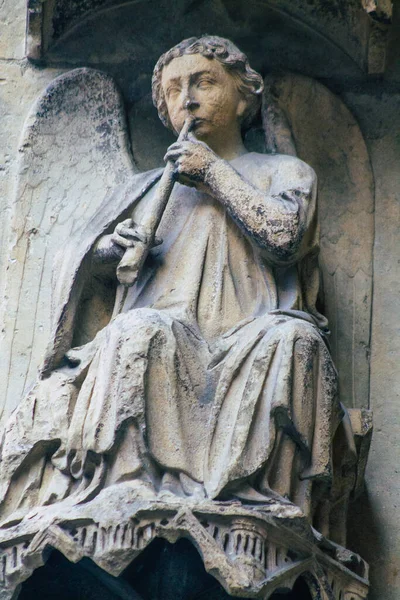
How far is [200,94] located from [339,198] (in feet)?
2.75

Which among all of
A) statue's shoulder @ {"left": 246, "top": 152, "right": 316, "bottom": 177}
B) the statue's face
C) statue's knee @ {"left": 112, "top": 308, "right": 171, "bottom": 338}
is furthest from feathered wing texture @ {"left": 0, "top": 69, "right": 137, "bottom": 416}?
statue's knee @ {"left": 112, "top": 308, "right": 171, "bottom": 338}

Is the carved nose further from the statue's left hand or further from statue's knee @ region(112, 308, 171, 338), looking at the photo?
statue's knee @ region(112, 308, 171, 338)

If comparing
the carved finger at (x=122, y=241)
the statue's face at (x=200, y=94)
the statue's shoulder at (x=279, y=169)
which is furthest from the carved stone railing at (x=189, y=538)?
the statue's face at (x=200, y=94)

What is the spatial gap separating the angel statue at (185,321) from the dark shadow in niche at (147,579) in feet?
0.68

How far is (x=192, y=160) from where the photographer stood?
5992 millimetres

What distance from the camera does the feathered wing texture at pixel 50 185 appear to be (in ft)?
20.9

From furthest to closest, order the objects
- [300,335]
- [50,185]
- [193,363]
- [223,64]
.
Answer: [50,185] → [223,64] → [193,363] → [300,335]

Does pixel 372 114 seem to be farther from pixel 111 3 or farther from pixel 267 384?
pixel 267 384

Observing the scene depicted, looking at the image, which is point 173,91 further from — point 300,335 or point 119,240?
point 300,335

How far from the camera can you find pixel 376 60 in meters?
6.79

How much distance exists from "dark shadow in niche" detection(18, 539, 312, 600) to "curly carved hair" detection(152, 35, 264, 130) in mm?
1721

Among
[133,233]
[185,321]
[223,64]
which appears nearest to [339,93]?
[223,64]

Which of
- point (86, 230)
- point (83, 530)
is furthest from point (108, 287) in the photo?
point (83, 530)

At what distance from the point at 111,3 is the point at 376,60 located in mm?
1061
